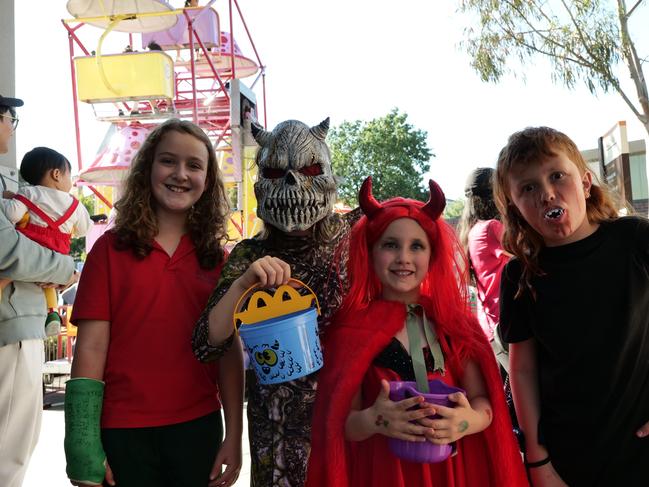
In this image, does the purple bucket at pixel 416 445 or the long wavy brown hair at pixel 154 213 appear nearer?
the purple bucket at pixel 416 445

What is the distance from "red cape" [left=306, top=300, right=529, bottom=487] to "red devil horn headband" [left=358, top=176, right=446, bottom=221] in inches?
12.9

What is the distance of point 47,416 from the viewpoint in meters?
6.12

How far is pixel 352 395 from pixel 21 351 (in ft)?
6.13

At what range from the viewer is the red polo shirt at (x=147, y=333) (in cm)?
183

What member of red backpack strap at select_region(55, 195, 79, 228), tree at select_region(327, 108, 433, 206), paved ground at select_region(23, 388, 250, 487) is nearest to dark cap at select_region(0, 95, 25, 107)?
red backpack strap at select_region(55, 195, 79, 228)

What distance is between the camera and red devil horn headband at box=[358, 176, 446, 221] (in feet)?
6.12

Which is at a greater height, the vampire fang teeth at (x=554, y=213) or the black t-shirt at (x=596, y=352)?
the vampire fang teeth at (x=554, y=213)

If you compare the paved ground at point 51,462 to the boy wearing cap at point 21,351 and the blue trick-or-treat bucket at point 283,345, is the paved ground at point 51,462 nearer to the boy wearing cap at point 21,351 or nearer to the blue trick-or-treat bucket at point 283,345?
the boy wearing cap at point 21,351

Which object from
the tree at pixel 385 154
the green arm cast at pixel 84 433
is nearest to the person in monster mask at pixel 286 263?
the green arm cast at pixel 84 433

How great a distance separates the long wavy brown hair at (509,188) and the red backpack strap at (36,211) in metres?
2.65

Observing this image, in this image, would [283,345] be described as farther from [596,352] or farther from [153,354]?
[596,352]

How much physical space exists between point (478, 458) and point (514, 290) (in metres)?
0.55

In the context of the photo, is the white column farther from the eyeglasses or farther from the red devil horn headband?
the red devil horn headband

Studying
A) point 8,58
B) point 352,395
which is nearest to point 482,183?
point 352,395
